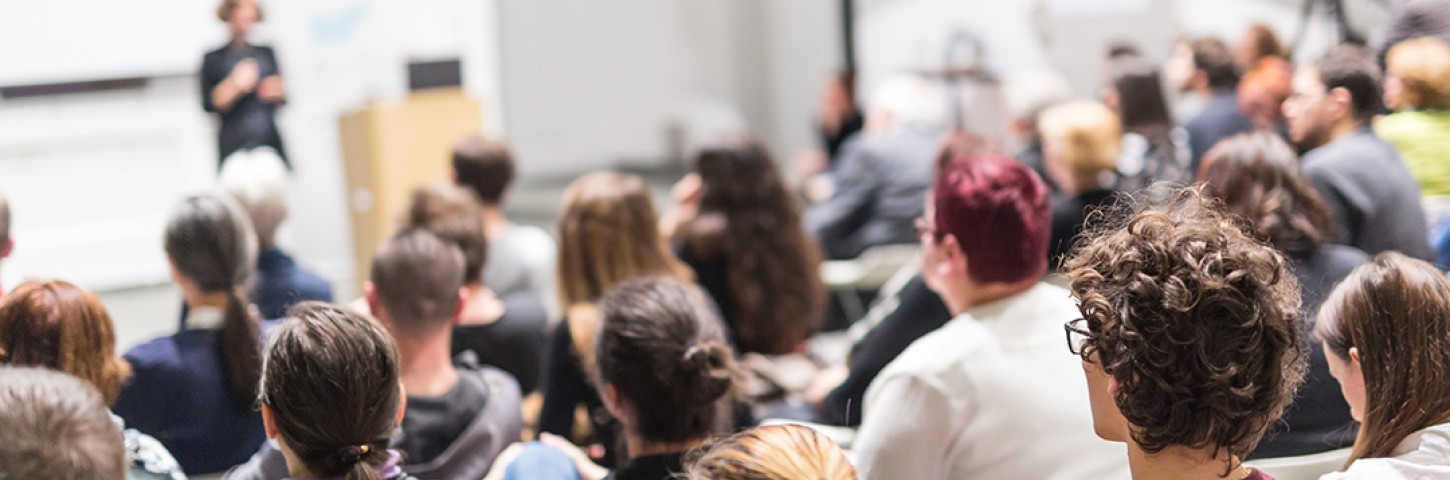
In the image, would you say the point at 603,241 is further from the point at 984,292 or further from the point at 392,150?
the point at 392,150

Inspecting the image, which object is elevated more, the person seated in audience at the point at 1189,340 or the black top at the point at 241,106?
the person seated in audience at the point at 1189,340

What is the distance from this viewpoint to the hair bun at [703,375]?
2104 millimetres

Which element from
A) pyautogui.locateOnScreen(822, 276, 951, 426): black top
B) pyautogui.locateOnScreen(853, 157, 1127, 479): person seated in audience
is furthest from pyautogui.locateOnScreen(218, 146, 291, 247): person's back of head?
pyautogui.locateOnScreen(853, 157, 1127, 479): person seated in audience

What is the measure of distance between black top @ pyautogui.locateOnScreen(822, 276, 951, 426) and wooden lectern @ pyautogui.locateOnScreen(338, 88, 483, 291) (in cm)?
404

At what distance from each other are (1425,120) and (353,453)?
358cm

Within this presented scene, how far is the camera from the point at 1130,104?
18.4ft

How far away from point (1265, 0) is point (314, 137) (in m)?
5.41

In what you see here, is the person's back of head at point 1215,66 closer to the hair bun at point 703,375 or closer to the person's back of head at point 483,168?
the person's back of head at point 483,168

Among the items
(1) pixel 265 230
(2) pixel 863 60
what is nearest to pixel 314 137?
(2) pixel 863 60

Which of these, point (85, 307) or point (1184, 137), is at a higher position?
point (85, 307)

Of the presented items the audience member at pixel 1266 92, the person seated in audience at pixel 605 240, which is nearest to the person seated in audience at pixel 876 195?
the audience member at pixel 1266 92

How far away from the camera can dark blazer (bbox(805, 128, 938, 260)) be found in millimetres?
5770

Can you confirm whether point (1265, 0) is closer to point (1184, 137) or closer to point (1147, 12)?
point (1147, 12)

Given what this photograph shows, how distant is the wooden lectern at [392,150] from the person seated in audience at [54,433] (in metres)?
5.24
